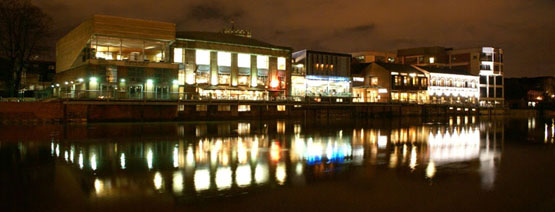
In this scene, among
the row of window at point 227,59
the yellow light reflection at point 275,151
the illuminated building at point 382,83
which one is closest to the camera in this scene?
the yellow light reflection at point 275,151

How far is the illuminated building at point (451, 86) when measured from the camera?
294 feet

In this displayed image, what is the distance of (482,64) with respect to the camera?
101625 mm

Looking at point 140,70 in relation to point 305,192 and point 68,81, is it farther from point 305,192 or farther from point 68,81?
Answer: point 305,192

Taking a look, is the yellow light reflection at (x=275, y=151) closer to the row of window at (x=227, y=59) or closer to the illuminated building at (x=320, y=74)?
the row of window at (x=227, y=59)

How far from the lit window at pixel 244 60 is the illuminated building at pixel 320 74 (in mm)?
9451

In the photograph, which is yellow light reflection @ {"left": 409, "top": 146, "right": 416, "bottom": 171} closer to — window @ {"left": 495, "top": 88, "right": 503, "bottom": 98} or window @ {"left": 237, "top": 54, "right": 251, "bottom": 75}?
window @ {"left": 237, "top": 54, "right": 251, "bottom": 75}

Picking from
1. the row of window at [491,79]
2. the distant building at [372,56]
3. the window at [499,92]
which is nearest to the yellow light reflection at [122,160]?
the distant building at [372,56]

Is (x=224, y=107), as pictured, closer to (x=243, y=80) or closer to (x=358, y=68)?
(x=243, y=80)

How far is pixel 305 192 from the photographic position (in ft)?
42.5

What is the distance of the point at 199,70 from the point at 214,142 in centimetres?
3057

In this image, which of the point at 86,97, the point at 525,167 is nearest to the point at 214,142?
the point at 525,167

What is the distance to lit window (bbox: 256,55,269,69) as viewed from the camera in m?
61.1

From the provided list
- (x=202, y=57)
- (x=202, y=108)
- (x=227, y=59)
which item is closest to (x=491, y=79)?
(x=227, y=59)

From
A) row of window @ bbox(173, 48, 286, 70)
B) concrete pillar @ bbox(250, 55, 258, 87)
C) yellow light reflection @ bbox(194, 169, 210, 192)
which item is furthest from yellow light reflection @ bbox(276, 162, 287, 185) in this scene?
concrete pillar @ bbox(250, 55, 258, 87)
